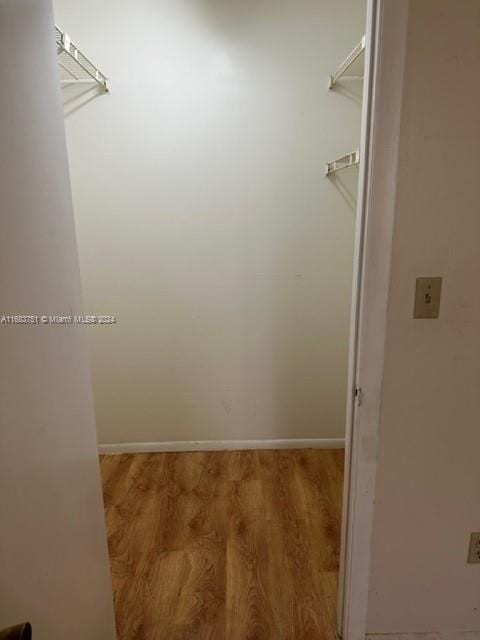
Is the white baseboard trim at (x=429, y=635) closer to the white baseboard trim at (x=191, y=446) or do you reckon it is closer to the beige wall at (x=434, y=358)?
the beige wall at (x=434, y=358)

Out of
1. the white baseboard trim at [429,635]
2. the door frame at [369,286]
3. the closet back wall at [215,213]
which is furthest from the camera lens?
the closet back wall at [215,213]

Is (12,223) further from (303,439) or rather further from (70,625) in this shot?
(303,439)

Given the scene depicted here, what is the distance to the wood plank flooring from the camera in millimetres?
1354

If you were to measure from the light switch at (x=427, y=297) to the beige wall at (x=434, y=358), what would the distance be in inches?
0.7

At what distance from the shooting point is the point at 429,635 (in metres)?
1.26

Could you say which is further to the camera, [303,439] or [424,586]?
[303,439]

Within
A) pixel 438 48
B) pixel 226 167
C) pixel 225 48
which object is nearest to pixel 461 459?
pixel 438 48

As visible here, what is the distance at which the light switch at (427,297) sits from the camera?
1.00 m

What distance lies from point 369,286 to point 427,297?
171 millimetres

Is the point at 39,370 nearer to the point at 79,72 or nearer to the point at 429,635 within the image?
the point at 429,635

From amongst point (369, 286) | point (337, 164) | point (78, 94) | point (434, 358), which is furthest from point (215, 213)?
point (434, 358)

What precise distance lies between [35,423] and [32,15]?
853mm

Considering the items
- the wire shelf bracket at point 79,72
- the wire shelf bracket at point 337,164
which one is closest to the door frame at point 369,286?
the wire shelf bracket at point 337,164

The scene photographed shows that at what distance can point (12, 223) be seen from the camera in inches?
26.0
